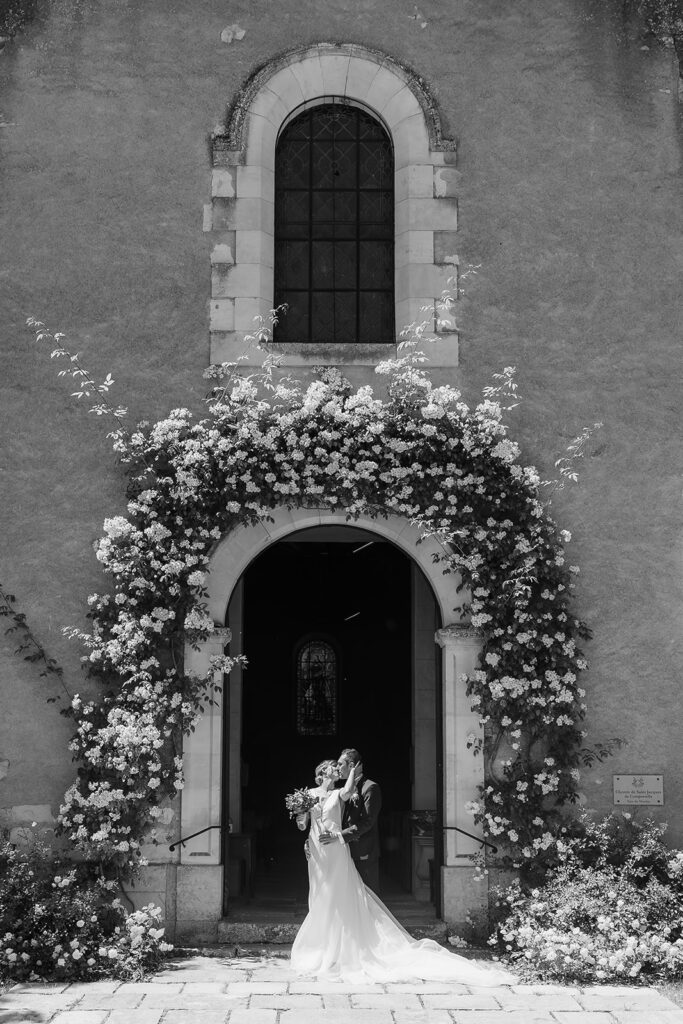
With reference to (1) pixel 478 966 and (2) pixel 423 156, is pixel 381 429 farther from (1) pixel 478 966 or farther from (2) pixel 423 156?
(1) pixel 478 966

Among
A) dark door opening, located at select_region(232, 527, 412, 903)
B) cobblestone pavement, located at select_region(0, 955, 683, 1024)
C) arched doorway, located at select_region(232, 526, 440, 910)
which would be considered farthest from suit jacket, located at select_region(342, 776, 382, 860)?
dark door opening, located at select_region(232, 527, 412, 903)

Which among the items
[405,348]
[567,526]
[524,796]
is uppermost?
[405,348]

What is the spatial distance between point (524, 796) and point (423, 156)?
4857 millimetres

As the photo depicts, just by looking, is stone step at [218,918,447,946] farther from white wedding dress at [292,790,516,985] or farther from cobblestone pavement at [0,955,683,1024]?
cobblestone pavement at [0,955,683,1024]

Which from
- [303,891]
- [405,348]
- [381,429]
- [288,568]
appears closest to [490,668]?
[381,429]

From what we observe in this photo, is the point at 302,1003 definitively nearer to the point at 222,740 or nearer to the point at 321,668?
the point at 222,740

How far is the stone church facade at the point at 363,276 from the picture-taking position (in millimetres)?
8484

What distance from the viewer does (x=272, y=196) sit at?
358 inches

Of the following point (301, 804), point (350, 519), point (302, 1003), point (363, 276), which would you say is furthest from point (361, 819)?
point (363, 276)

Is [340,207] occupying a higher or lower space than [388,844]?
higher

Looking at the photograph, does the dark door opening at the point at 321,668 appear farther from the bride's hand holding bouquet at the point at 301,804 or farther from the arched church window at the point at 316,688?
the bride's hand holding bouquet at the point at 301,804

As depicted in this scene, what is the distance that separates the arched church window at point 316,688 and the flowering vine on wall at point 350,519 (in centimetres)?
698

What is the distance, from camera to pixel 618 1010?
6582 millimetres

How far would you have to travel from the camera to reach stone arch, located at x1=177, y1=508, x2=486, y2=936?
823 centimetres
